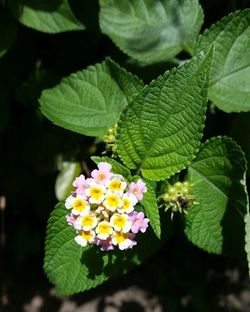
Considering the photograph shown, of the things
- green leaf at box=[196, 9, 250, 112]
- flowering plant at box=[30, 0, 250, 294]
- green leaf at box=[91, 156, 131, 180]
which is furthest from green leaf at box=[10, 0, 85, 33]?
green leaf at box=[91, 156, 131, 180]

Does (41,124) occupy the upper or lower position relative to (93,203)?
lower

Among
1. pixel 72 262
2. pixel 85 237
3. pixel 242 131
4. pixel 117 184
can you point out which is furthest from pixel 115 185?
pixel 242 131

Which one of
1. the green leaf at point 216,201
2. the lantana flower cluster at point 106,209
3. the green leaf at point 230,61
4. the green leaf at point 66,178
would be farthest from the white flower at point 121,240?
the green leaf at point 66,178

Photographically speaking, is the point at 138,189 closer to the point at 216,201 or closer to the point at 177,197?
the point at 177,197

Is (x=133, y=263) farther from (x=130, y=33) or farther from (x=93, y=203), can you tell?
(x=130, y=33)

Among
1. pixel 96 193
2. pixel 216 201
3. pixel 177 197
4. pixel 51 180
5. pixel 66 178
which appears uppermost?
pixel 96 193

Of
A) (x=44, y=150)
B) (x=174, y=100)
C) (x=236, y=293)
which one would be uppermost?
(x=174, y=100)

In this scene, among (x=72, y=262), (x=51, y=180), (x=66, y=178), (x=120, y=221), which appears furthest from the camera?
(x=51, y=180)

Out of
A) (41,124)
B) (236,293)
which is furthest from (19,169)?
(236,293)
